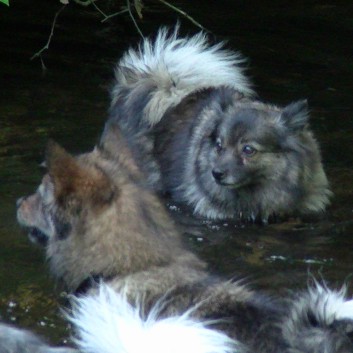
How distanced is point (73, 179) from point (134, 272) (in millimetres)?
576

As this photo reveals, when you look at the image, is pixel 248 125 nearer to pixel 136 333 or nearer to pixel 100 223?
pixel 100 223

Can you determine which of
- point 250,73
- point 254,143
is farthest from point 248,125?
point 250,73

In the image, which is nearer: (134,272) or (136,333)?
(136,333)

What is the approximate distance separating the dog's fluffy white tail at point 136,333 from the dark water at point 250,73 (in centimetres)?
154

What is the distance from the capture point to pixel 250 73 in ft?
41.2

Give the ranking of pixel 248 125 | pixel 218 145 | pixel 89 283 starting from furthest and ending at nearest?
pixel 218 145 → pixel 248 125 → pixel 89 283

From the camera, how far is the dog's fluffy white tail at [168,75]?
10016 millimetres

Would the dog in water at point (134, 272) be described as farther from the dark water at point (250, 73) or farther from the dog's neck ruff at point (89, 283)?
the dark water at point (250, 73)

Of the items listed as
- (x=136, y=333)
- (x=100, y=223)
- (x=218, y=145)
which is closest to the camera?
(x=136, y=333)

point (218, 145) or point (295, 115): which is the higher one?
point (295, 115)

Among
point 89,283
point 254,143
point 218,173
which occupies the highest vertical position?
point 254,143

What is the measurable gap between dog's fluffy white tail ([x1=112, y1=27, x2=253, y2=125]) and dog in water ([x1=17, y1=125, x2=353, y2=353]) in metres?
3.47

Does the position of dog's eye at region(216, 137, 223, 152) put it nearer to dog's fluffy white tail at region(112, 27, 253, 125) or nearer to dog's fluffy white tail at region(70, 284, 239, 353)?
dog's fluffy white tail at region(112, 27, 253, 125)

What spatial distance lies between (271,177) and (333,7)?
6.26 m
